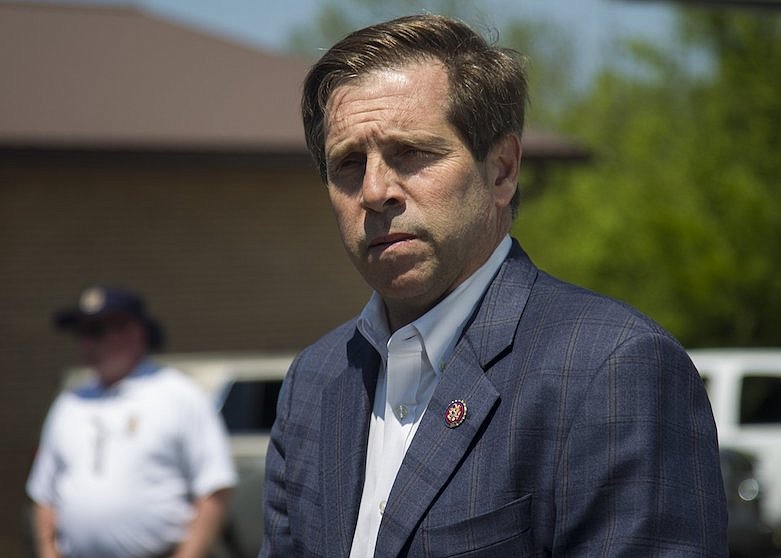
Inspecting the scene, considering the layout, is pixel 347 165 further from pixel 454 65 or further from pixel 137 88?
pixel 137 88

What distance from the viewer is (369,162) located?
2.00 metres

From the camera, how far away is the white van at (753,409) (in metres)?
9.97

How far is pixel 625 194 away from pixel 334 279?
463 cm

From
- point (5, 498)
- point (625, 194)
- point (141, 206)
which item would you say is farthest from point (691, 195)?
point (5, 498)

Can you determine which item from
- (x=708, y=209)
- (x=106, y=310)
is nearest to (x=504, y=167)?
(x=106, y=310)

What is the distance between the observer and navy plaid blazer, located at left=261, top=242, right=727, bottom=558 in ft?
5.69

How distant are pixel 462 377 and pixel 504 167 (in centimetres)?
39

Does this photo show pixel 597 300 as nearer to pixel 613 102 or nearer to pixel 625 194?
pixel 625 194

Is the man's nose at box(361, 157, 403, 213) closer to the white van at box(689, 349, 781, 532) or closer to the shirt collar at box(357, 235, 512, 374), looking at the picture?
the shirt collar at box(357, 235, 512, 374)

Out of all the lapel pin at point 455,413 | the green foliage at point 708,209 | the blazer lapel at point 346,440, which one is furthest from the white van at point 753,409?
the lapel pin at point 455,413

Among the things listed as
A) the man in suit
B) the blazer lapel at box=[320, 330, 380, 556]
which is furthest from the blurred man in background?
the blazer lapel at box=[320, 330, 380, 556]

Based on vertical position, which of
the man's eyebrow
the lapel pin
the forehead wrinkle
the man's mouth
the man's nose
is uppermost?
the forehead wrinkle

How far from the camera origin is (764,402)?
10930mm

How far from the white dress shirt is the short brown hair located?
224 millimetres
